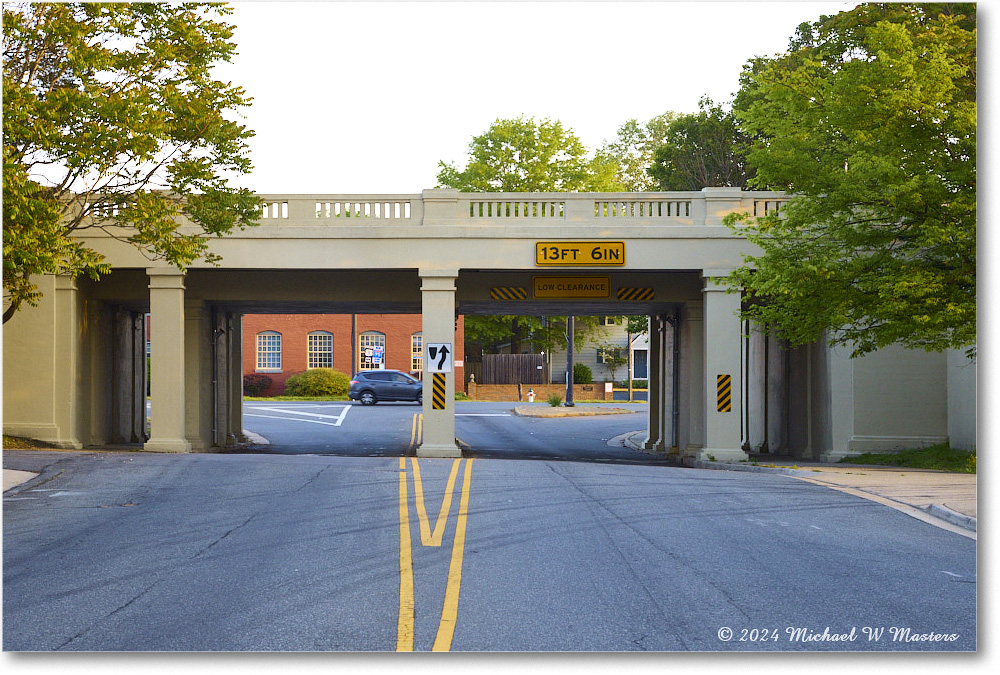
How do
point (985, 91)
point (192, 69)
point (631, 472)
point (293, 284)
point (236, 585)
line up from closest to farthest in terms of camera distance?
point (236, 585) < point (985, 91) < point (192, 69) < point (631, 472) < point (293, 284)

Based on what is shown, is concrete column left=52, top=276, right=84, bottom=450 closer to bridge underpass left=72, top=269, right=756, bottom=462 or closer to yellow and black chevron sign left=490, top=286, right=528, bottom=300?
bridge underpass left=72, top=269, right=756, bottom=462

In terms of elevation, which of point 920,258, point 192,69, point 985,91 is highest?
point 192,69

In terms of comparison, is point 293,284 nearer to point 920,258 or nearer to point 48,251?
point 48,251

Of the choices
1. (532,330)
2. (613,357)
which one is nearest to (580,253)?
(532,330)

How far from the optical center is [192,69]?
15.2m

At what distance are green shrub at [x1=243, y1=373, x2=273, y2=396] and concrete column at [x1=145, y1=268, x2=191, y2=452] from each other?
1319 inches

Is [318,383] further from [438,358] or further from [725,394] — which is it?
[725,394]

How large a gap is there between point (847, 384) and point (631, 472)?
663 cm

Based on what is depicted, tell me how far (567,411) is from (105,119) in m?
31.7

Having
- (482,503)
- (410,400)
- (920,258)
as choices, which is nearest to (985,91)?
(920,258)

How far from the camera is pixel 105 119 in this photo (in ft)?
41.3

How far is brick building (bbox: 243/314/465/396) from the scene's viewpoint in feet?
181

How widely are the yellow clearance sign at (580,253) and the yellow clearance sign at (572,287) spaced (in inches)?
37.3

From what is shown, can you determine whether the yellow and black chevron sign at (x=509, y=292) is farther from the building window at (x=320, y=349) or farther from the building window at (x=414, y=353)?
the building window at (x=320, y=349)
